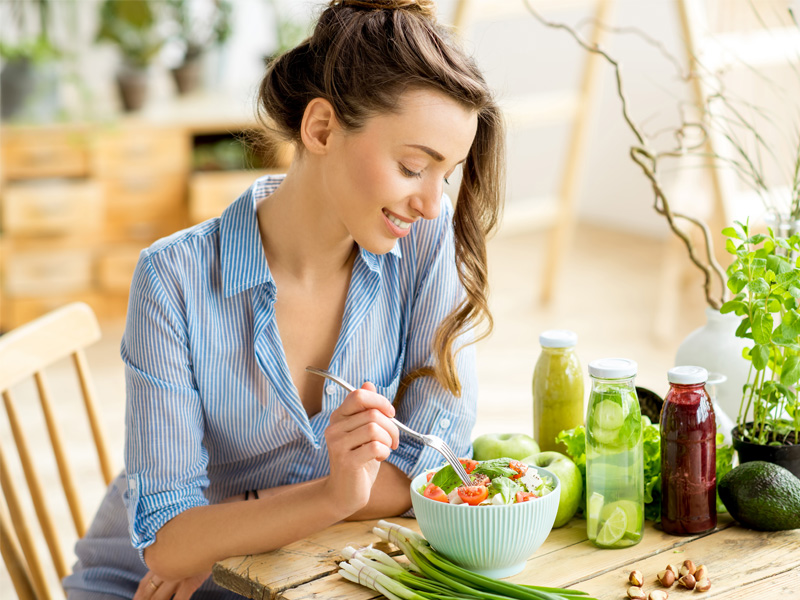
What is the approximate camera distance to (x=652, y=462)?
123cm

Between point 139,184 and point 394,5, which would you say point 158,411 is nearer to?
point 394,5

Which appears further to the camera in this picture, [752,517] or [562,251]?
[562,251]

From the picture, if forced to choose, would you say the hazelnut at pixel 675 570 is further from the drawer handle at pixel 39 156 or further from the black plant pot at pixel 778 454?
the drawer handle at pixel 39 156

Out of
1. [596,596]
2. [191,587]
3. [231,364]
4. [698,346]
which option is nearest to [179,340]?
[231,364]

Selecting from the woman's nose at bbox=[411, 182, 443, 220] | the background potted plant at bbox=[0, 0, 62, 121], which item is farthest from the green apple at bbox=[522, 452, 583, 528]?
the background potted plant at bbox=[0, 0, 62, 121]

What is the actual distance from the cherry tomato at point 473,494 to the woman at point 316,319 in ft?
0.35

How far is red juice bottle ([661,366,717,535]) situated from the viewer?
1140mm

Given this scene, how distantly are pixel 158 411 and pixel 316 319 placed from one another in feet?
Result: 0.91

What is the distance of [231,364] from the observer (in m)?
1.35

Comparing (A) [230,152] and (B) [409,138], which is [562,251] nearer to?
(A) [230,152]

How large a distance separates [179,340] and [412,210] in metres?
0.35

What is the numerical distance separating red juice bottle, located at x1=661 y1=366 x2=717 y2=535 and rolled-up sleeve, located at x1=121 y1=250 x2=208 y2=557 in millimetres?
597

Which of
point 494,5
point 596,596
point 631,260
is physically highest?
point 494,5

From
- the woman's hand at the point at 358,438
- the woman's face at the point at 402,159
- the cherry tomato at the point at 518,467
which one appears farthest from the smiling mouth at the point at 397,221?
the cherry tomato at the point at 518,467
